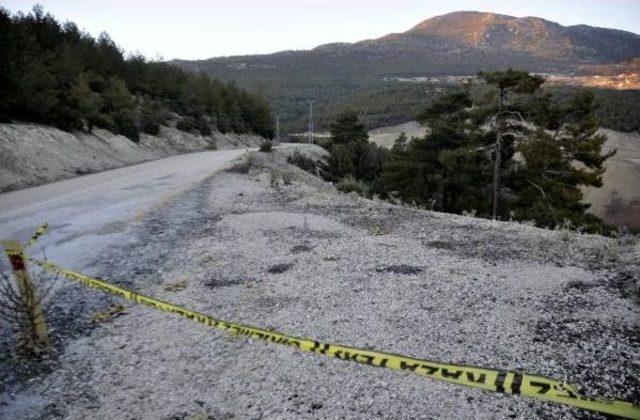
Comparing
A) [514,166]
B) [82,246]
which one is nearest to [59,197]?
[82,246]

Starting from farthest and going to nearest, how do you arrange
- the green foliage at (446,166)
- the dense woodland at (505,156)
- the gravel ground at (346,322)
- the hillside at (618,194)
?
the hillside at (618,194)
the green foliage at (446,166)
the dense woodland at (505,156)
the gravel ground at (346,322)

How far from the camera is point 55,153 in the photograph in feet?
65.8

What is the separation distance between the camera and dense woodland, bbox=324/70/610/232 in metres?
25.2

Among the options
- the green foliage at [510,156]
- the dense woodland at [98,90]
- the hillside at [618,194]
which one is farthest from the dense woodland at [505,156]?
the dense woodland at [98,90]

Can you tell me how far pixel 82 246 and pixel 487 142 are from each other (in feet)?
78.3

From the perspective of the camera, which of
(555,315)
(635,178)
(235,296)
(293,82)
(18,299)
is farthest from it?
(293,82)

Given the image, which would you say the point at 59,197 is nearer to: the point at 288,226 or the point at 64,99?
the point at 288,226

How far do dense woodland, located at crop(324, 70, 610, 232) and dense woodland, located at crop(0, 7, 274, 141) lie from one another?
13994mm

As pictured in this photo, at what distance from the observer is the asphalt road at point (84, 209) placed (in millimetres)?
8453

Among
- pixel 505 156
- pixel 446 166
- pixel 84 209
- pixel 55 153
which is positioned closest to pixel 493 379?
pixel 84 209

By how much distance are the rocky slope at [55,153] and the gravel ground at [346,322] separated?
1163 centimetres

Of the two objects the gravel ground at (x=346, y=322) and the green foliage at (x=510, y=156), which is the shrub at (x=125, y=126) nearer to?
the green foliage at (x=510, y=156)

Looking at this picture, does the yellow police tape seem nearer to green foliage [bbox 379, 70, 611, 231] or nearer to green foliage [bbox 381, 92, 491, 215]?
green foliage [bbox 379, 70, 611, 231]

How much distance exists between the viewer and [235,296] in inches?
235
